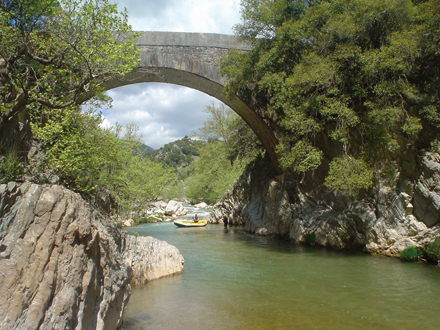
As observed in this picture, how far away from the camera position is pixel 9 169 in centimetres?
406

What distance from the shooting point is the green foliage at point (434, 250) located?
8328mm

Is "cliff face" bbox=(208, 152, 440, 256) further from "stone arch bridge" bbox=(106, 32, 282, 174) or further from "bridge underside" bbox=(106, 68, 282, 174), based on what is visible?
"stone arch bridge" bbox=(106, 32, 282, 174)

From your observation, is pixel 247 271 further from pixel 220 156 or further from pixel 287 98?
pixel 220 156

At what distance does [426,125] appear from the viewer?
30.2 ft

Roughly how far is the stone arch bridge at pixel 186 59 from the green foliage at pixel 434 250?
729cm

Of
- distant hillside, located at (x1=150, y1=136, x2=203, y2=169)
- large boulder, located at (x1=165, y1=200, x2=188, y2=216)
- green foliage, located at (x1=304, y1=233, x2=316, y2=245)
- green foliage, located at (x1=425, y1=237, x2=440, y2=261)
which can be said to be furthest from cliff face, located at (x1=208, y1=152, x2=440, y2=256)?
distant hillside, located at (x1=150, y1=136, x2=203, y2=169)

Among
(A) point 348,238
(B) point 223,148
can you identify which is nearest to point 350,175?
(A) point 348,238

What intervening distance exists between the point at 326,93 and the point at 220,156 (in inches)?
671

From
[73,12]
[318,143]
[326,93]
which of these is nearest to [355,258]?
[318,143]

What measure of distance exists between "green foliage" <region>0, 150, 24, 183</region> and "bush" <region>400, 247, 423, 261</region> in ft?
31.8

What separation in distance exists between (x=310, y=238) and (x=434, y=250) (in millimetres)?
4656

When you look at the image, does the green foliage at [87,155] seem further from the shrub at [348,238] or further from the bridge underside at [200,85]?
the shrub at [348,238]

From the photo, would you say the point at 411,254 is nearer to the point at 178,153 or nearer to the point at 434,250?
the point at 434,250

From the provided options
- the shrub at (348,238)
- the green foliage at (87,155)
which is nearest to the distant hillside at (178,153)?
the green foliage at (87,155)
